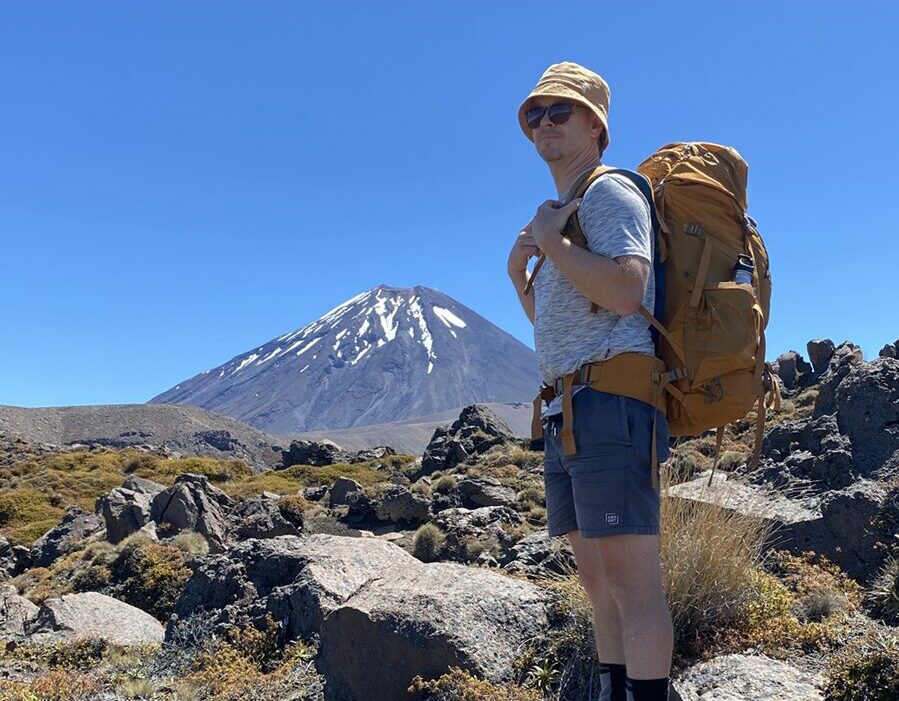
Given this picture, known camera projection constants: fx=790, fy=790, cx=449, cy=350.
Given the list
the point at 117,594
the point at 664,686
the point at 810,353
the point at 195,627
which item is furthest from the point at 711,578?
the point at 810,353

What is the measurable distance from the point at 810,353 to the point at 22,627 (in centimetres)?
2460

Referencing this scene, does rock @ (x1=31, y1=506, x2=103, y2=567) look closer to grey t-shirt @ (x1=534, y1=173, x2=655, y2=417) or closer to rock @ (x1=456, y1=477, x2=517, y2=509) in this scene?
rock @ (x1=456, y1=477, x2=517, y2=509)

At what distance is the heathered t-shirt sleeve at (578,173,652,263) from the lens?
2.15 metres

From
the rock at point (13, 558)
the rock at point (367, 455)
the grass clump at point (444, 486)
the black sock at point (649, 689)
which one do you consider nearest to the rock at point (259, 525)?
the rock at point (13, 558)

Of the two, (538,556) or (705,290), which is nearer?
(705,290)

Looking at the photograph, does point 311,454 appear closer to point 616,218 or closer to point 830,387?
point 830,387

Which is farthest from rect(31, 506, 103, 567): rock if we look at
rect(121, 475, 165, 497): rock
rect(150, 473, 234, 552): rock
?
rect(121, 475, 165, 497): rock

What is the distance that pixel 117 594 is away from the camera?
8.28 metres

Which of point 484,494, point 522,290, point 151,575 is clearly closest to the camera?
point 522,290

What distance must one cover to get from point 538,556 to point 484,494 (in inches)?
327

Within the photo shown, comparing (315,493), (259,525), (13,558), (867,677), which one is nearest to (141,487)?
(13,558)

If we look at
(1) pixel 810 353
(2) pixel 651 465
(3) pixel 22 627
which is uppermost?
(1) pixel 810 353

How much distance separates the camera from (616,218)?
219 cm

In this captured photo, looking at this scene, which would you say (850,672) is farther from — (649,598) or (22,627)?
(22,627)
